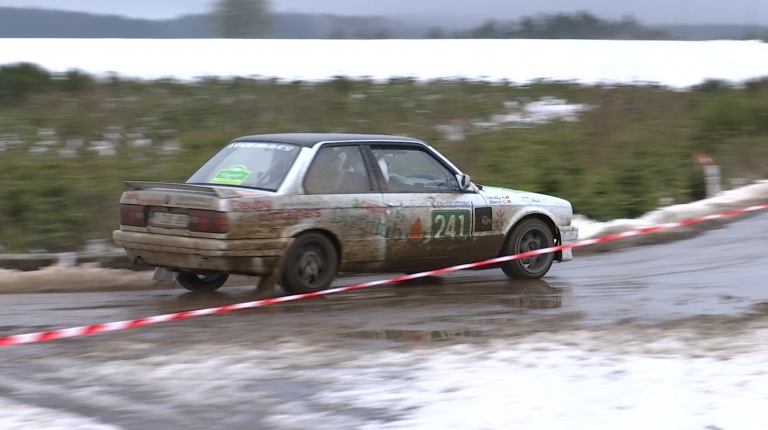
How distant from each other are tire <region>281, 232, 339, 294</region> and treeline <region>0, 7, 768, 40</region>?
29102mm

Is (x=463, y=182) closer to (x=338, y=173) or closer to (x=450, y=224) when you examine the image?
(x=450, y=224)

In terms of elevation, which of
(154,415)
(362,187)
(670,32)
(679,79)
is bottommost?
(154,415)

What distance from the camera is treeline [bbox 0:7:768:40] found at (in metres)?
36.0

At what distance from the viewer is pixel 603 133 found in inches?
802

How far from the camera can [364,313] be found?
8.02 metres

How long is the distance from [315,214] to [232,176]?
85 cm

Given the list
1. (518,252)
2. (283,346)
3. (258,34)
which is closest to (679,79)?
(258,34)

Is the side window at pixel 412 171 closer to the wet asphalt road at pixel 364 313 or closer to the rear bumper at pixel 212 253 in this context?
the wet asphalt road at pixel 364 313

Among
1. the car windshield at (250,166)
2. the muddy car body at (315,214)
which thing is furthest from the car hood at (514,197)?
the car windshield at (250,166)

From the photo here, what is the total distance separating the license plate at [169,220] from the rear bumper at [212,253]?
0.10 meters

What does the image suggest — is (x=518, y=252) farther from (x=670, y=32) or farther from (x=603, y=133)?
(x=670, y=32)

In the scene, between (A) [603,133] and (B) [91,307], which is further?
(A) [603,133]

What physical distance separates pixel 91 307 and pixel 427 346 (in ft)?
10.2

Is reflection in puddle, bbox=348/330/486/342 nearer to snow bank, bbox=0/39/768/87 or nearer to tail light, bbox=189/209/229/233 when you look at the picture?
tail light, bbox=189/209/229/233
